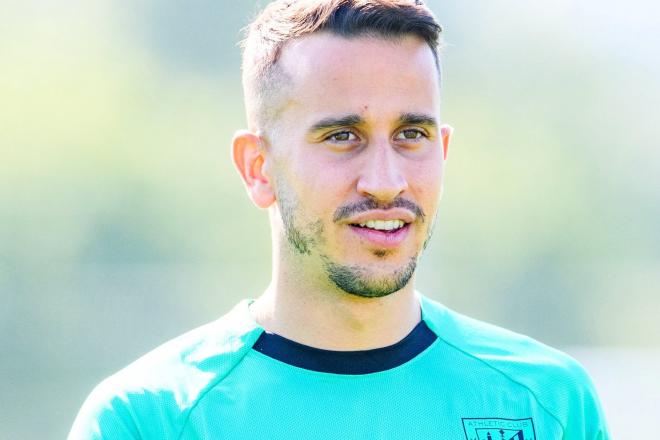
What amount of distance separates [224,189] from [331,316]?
9.34 m

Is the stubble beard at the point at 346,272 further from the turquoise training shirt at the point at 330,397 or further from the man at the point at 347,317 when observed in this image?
the turquoise training shirt at the point at 330,397

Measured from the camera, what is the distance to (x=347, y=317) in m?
2.56

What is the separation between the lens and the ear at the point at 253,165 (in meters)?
2.70

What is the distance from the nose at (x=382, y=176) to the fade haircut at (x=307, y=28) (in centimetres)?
31

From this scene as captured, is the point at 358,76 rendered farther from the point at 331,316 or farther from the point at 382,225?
the point at 331,316

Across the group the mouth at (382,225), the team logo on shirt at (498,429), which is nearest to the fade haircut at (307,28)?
the mouth at (382,225)

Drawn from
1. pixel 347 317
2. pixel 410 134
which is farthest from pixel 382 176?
pixel 347 317

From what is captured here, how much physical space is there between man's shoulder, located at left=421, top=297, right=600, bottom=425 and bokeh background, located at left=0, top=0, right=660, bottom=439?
6888 mm

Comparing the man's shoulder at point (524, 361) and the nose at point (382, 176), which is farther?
the man's shoulder at point (524, 361)

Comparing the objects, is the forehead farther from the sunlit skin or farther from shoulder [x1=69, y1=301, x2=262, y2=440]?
shoulder [x1=69, y1=301, x2=262, y2=440]

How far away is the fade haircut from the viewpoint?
262 cm

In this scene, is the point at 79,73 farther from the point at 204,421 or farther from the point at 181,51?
the point at 204,421

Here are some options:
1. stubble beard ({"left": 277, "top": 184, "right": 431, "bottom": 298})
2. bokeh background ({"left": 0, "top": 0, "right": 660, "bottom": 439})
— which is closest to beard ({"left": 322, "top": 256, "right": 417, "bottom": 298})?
stubble beard ({"left": 277, "top": 184, "right": 431, "bottom": 298})

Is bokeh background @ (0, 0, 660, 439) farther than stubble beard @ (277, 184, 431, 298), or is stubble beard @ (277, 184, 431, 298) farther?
bokeh background @ (0, 0, 660, 439)
